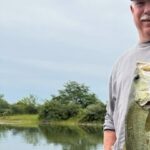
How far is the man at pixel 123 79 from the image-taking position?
3.53 meters

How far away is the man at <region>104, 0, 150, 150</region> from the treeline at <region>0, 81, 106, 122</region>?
7761 centimetres

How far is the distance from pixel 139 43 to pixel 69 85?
9997 centimetres

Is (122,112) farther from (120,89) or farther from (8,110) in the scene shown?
(8,110)

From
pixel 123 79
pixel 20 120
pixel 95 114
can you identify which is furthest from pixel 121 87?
pixel 20 120

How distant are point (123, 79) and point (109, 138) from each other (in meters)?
0.52

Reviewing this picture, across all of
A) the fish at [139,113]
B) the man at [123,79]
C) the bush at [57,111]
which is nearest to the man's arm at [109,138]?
the man at [123,79]

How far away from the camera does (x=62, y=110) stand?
8856cm

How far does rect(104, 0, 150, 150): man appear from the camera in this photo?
353 cm

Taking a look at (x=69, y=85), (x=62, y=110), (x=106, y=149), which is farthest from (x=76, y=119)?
(x=106, y=149)

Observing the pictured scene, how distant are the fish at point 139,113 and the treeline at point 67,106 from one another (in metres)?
78.8

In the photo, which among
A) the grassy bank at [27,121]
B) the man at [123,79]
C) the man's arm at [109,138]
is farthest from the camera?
the grassy bank at [27,121]

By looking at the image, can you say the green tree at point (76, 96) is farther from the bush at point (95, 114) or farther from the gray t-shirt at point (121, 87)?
the gray t-shirt at point (121, 87)

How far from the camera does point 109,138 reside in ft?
12.8

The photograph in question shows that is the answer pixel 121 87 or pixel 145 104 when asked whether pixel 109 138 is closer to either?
pixel 121 87
